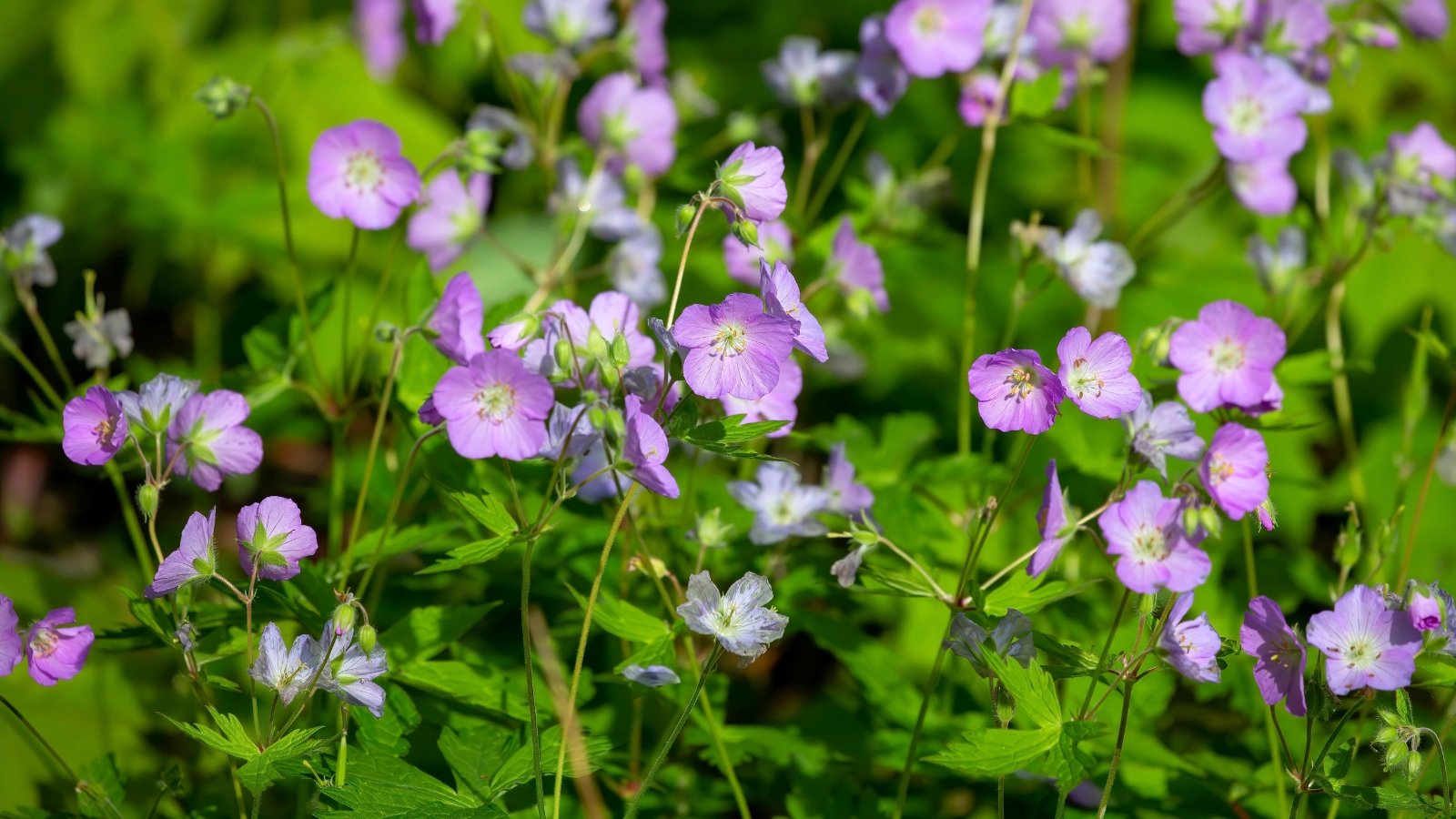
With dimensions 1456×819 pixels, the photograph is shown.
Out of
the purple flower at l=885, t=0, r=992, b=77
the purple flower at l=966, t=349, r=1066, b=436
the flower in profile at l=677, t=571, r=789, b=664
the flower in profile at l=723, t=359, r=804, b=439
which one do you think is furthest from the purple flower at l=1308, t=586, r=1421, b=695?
the purple flower at l=885, t=0, r=992, b=77

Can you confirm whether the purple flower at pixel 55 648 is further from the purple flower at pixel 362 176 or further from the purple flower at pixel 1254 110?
the purple flower at pixel 1254 110

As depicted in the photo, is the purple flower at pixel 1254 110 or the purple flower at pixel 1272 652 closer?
the purple flower at pixel 1272 652

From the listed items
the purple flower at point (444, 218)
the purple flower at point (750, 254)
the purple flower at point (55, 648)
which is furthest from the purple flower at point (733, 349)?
the purple flower at point (444, 218)

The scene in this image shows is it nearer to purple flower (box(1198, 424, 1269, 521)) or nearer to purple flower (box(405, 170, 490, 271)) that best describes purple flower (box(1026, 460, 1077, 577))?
purple flower (box(1198, 424, 1269, 521))

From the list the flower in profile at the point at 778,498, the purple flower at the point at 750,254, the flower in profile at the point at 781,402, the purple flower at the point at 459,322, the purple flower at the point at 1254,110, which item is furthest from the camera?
the purple flower at the point at 1254,110

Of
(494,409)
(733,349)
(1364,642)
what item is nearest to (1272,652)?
(1364,642)

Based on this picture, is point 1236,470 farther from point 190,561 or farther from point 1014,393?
point 190,561

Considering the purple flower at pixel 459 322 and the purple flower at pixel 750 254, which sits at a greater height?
the purple flower at pixel 459 322

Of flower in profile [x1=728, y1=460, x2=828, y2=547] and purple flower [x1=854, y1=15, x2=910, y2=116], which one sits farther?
purple flower [x1=854, y1=15, x2=910, y2=116]
